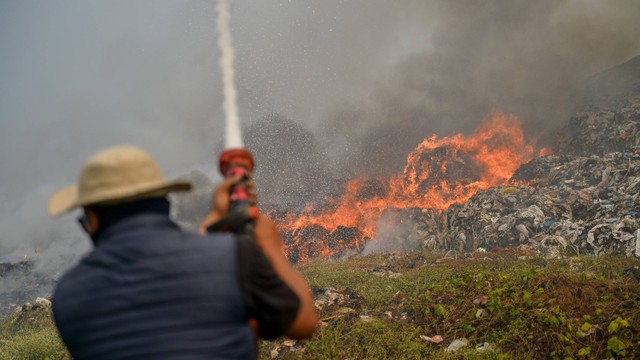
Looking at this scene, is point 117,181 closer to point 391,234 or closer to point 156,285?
point 156,285

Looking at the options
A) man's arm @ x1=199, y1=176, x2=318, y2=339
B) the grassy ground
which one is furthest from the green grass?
man's arm @ x1=199, y1=176, x2=318, y2=339

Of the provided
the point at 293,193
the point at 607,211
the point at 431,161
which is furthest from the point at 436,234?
the point at 293,193

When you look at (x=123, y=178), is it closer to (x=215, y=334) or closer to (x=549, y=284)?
(x=215, y=334)

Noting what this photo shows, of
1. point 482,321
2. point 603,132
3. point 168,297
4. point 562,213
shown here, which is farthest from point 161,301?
point 603,132

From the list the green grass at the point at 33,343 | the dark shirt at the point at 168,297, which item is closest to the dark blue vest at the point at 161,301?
the dark shirt at the point at 168,297

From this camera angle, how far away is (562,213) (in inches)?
528

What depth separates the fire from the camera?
20.9m

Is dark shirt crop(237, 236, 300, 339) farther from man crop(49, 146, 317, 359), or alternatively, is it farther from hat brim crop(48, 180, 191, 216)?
hat brim crop(48, 180, 191, 216)

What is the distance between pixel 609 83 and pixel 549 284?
76.0 ft

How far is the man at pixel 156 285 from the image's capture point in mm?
1435

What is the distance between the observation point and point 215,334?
1.46 m

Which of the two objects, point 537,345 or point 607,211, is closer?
point 537,345

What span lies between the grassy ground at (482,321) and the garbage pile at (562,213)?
9.08ft

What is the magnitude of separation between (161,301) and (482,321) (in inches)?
212
